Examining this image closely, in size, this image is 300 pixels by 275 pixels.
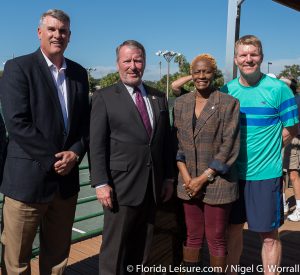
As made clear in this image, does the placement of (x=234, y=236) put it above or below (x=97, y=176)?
below

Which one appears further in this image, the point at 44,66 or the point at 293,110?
the point at 293,110

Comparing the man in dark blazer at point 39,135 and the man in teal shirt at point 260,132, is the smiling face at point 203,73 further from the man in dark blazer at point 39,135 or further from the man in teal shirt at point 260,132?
the man in dark blazer at point 39,135

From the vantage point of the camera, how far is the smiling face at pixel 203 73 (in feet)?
8.58

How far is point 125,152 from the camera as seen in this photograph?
2.49 meters

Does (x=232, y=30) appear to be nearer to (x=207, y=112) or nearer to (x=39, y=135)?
(x=207, y=112)

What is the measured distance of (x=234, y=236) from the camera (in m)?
2.91

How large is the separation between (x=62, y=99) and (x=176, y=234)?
1.38 metres

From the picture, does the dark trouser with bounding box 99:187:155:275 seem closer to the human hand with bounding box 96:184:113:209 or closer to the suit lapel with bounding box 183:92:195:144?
the human hand with bounding box 96:184:113:209

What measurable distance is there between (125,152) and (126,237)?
0.61 m

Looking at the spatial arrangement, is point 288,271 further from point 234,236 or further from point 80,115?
point 80,115

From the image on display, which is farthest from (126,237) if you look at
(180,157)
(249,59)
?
(249,59)

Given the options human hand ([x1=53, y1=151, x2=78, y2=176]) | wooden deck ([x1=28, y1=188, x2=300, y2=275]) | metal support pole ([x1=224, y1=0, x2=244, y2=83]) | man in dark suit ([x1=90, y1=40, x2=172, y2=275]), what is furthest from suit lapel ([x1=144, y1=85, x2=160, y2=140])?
metal support pole ([x1=224, y1=0, x2=244, y2=83])

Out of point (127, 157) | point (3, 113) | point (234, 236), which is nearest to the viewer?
point (3, 113)

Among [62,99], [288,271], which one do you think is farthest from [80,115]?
[288,271]
